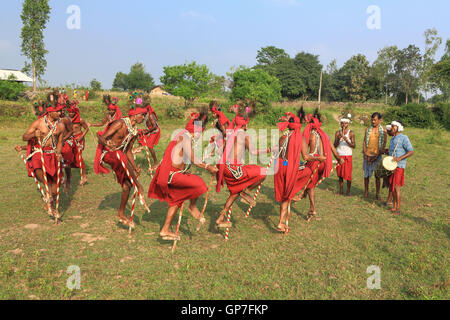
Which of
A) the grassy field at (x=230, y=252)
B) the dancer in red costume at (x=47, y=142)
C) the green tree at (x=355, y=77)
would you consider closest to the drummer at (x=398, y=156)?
the grassy field at (x=230, y=252)

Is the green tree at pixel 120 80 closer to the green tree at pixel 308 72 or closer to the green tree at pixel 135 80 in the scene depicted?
the green tree at pixel 135 80

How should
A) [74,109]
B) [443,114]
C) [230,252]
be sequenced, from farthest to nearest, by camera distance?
[443,114] < [74,109] < [230,252]

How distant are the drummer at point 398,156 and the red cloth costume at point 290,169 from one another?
2683mm

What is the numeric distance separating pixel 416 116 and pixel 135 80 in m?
62.8

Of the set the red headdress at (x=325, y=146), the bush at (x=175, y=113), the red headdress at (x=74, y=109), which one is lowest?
the red headdress at (x=325, y=146)

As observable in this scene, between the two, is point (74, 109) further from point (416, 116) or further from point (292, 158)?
point (416, 116)

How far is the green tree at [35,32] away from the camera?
106ft

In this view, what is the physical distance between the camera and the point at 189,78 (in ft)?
118

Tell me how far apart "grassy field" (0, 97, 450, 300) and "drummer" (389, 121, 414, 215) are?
0.45 meters

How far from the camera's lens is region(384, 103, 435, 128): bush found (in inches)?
1198

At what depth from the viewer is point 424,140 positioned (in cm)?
1945

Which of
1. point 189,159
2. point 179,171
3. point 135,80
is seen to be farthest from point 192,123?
point 135,80

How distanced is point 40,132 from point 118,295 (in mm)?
4038

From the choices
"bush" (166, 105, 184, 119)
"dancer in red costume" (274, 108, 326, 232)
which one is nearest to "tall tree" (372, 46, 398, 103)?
"bush" (166, 105, 184, 119)
